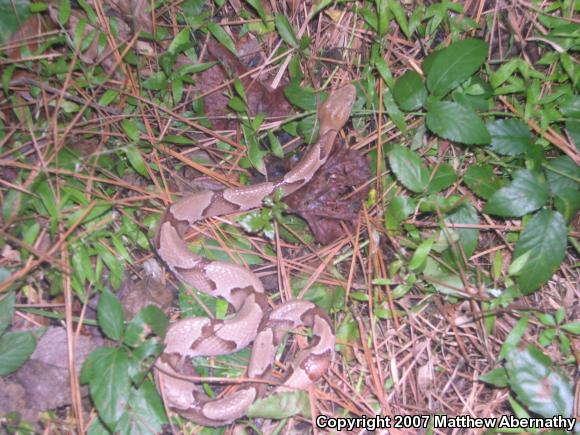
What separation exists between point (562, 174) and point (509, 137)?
40cm

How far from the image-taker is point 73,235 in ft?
10.0

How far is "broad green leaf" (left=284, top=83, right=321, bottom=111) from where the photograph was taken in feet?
Result: 11.3

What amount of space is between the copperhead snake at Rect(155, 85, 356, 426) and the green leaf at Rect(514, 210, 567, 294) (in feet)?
4.16

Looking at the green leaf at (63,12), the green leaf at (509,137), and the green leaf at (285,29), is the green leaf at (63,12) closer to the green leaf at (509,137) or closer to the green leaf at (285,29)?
the green leaf at (285,29)

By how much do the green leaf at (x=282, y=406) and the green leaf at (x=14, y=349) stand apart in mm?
1403

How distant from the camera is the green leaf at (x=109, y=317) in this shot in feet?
8.67

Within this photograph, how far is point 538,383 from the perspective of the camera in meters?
2.55

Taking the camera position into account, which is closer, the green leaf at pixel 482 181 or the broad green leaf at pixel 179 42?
the green leaf at pixel 482 181

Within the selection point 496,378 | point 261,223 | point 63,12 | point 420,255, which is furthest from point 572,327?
point 63,12

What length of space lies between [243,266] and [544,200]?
200cm

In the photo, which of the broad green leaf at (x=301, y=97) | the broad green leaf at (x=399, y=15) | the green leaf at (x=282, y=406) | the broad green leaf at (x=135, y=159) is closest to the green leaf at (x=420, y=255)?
the green leaf at (x=282, y=406)

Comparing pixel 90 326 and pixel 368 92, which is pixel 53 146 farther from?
pixel 368 92

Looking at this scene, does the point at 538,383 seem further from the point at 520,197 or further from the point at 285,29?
the point at 285,29

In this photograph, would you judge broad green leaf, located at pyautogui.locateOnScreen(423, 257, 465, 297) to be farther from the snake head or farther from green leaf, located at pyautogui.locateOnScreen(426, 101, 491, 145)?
the snake head
